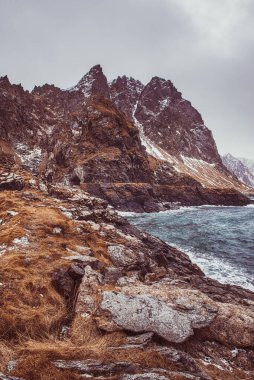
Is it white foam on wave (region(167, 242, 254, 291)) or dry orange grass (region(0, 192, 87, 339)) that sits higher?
dry orange grass (region(0, 192, 87, 339))

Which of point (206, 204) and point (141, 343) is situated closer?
point (141, 343)

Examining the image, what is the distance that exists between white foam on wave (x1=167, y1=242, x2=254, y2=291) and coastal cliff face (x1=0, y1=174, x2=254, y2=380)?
248 inches

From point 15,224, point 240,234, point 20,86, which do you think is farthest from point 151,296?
point 20,86

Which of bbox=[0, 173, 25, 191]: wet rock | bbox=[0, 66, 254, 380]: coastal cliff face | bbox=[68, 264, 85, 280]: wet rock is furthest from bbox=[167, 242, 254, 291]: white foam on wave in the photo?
bbox=[0, 173, 25, 191]: wet rock

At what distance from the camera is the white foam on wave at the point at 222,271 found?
70.1 feet

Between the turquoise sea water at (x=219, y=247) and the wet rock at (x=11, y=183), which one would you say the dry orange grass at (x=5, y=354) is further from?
the wet rock at (x=11, y=183)

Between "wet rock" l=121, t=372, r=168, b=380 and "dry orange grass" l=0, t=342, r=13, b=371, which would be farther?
"dry orange grass" l=0, t=342, r=13, b=371

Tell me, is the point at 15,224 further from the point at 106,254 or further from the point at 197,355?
the point at 197,355

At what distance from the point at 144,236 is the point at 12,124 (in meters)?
142

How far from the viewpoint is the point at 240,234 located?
4038 centimetres

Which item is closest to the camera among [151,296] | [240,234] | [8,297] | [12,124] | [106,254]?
[8,297]

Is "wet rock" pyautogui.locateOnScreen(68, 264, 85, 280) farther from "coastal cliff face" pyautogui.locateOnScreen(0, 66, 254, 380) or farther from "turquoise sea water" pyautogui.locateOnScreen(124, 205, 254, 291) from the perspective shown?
"turquoise sea water" pyautogui.locateOnScreen(124, 205, 254, 291)

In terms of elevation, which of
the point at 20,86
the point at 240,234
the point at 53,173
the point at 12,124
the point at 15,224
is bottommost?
the point at 240,234

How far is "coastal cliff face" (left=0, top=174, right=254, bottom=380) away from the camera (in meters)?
6.62
